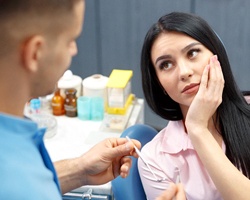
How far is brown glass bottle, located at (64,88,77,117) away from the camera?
7.28 ft

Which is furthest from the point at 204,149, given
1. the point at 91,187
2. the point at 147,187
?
the point at 91,187

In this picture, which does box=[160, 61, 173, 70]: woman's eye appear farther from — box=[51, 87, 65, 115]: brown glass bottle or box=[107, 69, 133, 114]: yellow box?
box=[51, 87, 65, 115]: brown glass bottle

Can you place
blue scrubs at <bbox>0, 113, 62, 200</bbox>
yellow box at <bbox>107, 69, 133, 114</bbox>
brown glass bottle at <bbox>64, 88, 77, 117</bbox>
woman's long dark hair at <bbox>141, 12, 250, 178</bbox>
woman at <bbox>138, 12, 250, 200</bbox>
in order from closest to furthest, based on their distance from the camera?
blue scrubs at <bbox>0, 113, 62, 200</bbox> → woman at <bbox>138, 12, 250, 200</bbox> → woman's long dark hair at <bbox>141, 12, 250, 178</bbox> → yellow box at <bbox>107, 69, 133, 114</bbox> → brown glass bottle at <bbox>64, 88, 77, 117</bbox>

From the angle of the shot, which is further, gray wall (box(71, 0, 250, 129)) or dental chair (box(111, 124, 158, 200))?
gray wall (box(71, 0, 250, 129))

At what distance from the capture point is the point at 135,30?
10.2ft

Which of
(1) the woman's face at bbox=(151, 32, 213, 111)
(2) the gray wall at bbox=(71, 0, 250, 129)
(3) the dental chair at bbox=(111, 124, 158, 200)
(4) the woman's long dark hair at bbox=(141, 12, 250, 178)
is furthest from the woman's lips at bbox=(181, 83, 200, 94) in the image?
(2) the gray wall at bbox=(71, 0, 250, 129)

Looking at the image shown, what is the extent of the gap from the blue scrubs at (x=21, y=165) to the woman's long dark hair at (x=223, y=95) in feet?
2.84

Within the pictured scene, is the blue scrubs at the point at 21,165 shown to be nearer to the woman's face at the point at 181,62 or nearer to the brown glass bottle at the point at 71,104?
the woman's face at the point at 181,62

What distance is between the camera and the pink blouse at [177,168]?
62.4 inches

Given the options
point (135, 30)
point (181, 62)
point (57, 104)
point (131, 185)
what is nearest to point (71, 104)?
point (57, 104)

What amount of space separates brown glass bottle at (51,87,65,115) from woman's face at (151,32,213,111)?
0.75 m

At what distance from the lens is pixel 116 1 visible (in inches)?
121

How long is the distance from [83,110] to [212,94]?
0.84 metres

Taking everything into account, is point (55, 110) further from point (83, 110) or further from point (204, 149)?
point (204, 149)
